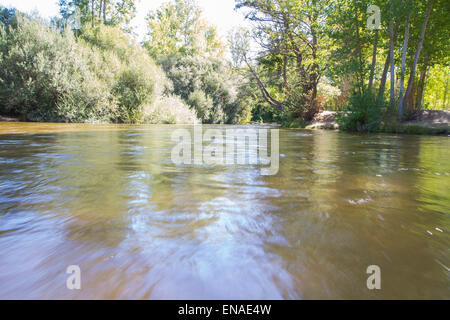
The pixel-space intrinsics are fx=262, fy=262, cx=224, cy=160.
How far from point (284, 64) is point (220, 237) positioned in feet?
58.7

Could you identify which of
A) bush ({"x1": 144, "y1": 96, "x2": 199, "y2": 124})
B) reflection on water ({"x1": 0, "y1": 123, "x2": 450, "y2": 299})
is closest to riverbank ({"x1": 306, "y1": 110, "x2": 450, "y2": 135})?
reflection on water ({"x1": 0, "y1": 123, "x2": 450, "y2": 299})

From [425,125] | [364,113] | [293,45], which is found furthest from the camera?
[293,45]

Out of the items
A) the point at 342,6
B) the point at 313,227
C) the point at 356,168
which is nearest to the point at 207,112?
the point at 342,6

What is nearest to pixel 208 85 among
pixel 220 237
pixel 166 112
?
pixel 166 112

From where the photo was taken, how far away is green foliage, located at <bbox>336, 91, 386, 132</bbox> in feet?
35.3

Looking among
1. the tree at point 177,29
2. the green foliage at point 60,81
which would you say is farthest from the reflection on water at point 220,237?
the tree at point 177,29

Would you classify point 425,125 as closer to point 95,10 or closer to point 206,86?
point 206,86

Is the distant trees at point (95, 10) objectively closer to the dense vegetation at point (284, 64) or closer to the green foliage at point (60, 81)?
the dense vegetation at point (284, 64)

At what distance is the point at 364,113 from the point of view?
11109 millimetres

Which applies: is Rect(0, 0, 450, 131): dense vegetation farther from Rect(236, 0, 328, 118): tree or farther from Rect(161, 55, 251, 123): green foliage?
Rect(161, 55, 251, 123): green foliage

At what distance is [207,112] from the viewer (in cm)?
2498

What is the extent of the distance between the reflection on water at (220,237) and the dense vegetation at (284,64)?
420 inches
